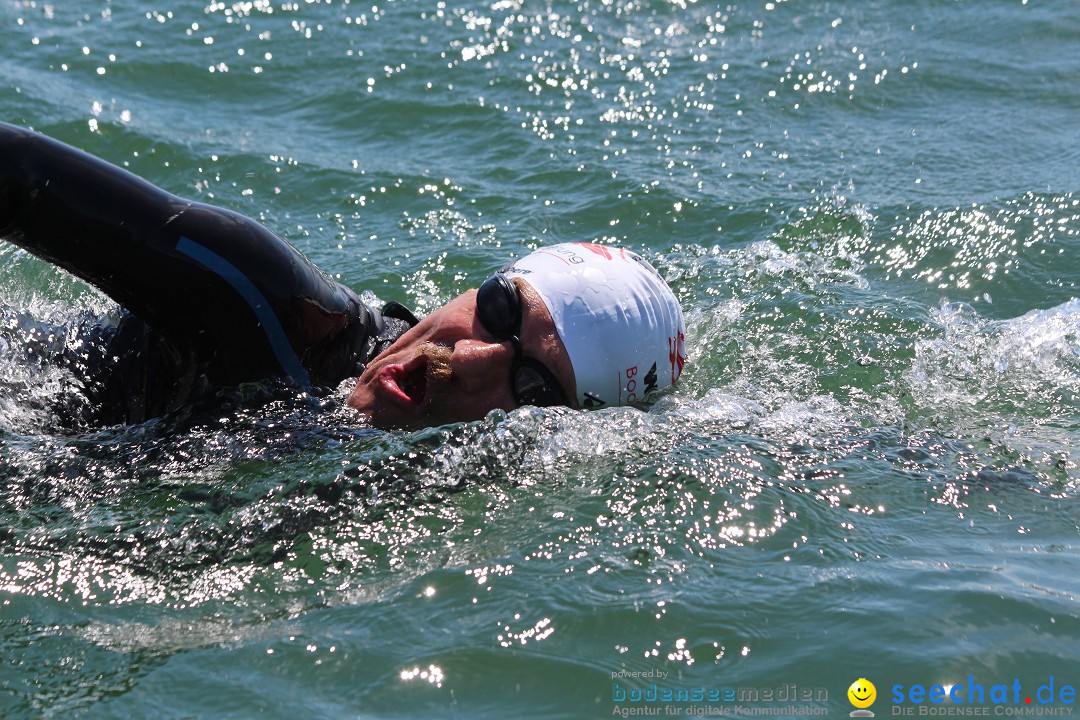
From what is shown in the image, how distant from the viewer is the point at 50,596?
3.11 meters

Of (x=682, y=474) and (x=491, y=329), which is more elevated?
(x=491, y=329)

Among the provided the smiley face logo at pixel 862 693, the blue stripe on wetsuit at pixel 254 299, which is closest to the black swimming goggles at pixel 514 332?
the blue stripe on wetsuit at pixel 254 299

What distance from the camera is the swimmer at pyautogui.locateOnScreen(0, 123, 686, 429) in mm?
3410

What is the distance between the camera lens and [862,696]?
9.20 ft

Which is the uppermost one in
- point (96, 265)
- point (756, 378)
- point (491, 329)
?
point (96, 265)

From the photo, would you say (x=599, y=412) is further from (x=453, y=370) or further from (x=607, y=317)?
(x=453, y=370)

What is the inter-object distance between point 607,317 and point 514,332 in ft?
1.06

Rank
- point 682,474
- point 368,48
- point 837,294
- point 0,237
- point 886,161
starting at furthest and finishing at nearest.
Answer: point 368,48 < point 886,161 < point 837,294 < point 682,474 < point 0,237

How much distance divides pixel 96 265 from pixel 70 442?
0.62m

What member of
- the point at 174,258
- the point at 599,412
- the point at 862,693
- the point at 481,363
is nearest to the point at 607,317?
the point at 599,412

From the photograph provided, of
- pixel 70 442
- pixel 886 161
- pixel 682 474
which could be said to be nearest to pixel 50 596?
pixel 70 442

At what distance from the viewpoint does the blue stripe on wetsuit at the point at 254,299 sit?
3486mm

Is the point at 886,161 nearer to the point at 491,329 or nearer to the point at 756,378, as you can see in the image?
the point at 756,378

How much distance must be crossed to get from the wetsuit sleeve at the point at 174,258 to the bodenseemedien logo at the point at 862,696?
1.91m
